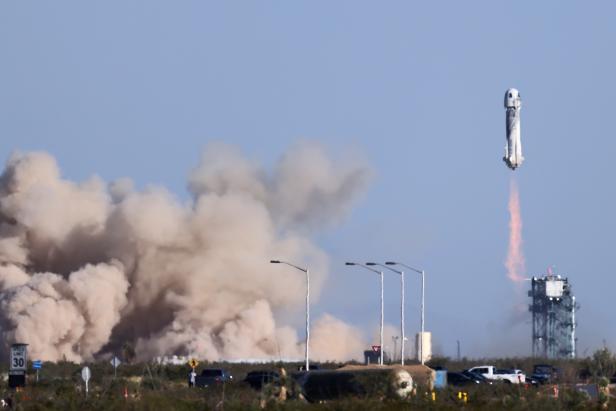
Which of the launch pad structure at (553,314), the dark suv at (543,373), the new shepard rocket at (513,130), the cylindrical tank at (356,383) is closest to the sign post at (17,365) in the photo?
the cylindrical tank at (356,383)

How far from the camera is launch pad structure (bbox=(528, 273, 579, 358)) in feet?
398

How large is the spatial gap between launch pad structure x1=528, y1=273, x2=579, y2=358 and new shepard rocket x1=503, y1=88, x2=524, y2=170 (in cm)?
2364

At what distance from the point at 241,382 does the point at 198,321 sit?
101 feet

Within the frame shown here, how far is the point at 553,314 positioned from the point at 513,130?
2563cm

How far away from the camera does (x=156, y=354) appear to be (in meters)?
103

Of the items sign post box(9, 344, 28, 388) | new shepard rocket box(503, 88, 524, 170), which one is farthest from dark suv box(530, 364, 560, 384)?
sign post box(9, 344, 28, 388)

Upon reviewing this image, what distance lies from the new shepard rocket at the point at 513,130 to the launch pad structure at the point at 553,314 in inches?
931

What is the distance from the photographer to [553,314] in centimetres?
12256

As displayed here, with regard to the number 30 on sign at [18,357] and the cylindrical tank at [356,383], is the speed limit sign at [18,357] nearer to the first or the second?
the number 30 on sign at [18,357]

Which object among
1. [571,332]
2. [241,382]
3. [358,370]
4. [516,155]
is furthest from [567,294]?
[358,370]

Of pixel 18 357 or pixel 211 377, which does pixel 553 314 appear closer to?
pixel 211 377

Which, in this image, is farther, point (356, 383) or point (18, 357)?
point (18, 357)

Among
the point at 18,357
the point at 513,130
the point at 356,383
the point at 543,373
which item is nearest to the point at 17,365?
the point at 18,357

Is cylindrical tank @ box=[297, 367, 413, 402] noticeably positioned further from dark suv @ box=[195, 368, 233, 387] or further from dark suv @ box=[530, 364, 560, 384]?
dark suv @ box=[530, 364, 560, 384]
